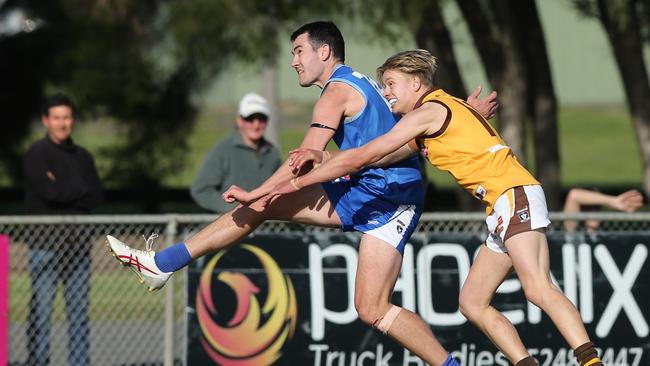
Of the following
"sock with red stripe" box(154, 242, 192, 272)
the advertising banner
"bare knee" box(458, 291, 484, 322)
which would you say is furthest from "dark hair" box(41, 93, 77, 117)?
"bare knee" box(458, 291, 484, 322)

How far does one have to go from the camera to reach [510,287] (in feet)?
31.2

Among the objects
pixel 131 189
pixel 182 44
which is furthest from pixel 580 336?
pixel 131 189

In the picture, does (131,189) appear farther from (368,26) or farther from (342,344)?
(342,344)

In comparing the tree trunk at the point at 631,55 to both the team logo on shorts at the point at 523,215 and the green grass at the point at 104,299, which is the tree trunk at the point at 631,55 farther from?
the team logo on shorts at the point at 523,215

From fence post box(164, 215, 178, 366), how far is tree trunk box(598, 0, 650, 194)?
932 centimetres

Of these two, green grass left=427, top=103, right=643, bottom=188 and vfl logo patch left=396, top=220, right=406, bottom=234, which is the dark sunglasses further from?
green grass left=427, top=103, right=643, bottom=188

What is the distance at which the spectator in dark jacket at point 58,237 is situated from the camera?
9.62 metres

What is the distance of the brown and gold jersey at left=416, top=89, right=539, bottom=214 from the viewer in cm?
729

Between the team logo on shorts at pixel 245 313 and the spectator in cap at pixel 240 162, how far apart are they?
32.2 inches

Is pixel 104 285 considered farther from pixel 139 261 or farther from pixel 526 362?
pixel 526 362

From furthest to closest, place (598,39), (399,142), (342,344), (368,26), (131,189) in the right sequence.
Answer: (598,39) < (131,189) < (368,26) < (342,344) < (399,142)

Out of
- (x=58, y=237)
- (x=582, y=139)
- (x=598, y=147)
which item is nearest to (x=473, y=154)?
(x=58, y=237)

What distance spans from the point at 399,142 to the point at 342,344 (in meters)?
2.70

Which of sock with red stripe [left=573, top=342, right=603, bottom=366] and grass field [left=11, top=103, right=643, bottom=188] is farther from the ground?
grass field [left=11, top=103, right=643, bottom=188]
